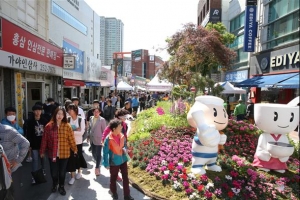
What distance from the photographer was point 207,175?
4.46 metres

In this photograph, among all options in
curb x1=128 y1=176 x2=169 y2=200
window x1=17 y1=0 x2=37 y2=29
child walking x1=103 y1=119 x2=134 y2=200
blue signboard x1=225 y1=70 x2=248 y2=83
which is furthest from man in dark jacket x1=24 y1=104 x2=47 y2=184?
window x1=17 y1=0 x2=37 y2=29

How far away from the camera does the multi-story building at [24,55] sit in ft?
22.1

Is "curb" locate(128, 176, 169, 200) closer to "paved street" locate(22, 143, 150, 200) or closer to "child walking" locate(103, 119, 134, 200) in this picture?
"paved street" locate(22, 143, 150, 200)

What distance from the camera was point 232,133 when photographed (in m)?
6.73

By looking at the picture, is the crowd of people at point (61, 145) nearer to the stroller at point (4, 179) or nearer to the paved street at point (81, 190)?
the stroller at point (4, 179)

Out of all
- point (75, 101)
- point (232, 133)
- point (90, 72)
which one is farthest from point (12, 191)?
point (90, 72)

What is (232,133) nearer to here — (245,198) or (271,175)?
(271,175)

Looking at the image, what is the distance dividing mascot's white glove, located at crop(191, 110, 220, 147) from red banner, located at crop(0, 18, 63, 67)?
554cm

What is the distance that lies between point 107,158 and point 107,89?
26.0 metres

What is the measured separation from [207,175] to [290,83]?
9.86 feet

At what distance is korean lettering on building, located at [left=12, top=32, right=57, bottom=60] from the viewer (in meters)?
7.08

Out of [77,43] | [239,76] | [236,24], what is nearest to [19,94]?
[239,76]

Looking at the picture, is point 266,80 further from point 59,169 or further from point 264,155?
point 59,169

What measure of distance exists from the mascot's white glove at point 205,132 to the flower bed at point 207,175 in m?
0.70
